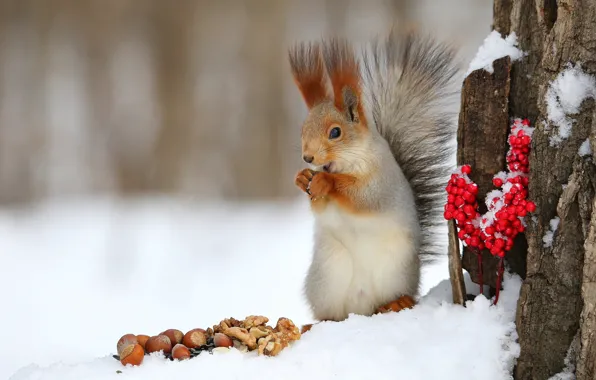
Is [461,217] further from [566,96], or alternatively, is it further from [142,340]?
[142,340]

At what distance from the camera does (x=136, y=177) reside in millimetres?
3539

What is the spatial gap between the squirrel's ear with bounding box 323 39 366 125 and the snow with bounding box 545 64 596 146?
1.07ft

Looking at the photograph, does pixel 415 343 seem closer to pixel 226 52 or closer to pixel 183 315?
pixel 183 315

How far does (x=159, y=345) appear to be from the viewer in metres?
1.16

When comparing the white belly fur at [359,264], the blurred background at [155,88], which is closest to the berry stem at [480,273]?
the white belly fur at [359,264]

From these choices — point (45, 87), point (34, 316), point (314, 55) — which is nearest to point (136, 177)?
point (45, 87)

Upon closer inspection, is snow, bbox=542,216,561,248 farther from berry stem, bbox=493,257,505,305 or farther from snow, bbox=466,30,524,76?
snow, bbox=466,30,524,76

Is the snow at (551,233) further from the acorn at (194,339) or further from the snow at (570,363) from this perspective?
the acorn at (194,339)

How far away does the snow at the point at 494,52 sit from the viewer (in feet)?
3.93

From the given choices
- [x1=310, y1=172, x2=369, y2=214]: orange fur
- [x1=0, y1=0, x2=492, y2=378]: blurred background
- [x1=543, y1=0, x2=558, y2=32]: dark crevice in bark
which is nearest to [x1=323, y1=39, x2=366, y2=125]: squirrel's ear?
[x1=310, y1=172, x2=369, y2=214]: orange fur

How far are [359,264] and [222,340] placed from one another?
0.29 metres

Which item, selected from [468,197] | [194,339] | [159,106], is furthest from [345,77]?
[159,106]

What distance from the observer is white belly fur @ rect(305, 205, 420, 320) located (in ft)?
4.27

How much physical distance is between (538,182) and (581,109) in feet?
0.38
